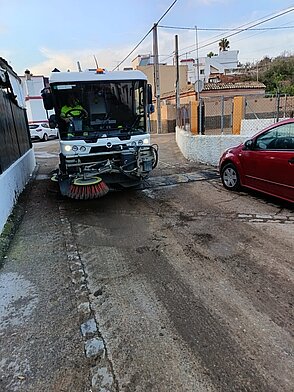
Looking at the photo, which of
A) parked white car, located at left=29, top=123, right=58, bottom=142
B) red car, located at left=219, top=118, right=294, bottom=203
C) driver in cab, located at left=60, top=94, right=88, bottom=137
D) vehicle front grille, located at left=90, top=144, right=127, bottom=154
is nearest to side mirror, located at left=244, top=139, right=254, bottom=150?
red car, located at left=219, top=118, right=294, bottom=203

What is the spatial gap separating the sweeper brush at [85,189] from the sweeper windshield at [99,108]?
0.98 m

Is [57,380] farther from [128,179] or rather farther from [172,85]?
[172,85]

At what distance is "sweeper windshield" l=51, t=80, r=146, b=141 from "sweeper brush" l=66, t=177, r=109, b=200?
38.8 inches

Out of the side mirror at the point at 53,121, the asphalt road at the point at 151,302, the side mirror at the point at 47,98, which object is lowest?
the asphalt road at the point at 151,302

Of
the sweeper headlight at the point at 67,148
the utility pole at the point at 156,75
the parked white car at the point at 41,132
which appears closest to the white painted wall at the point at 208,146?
the sweeper headlight at the point at 67,148

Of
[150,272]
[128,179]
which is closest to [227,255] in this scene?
[150,272]

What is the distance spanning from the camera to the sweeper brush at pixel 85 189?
6.38 m

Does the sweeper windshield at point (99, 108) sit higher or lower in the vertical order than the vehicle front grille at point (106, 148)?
higher

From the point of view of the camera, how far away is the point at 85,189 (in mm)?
6395

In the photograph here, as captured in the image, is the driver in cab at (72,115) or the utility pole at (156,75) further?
the utility pole at (156,75)

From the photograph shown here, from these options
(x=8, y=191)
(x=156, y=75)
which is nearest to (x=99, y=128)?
(x=8, y=191)

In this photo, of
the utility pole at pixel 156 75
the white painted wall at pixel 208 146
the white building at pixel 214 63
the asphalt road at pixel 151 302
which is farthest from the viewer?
the white building at pixel 214 63

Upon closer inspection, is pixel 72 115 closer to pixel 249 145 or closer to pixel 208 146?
pixel 249 145

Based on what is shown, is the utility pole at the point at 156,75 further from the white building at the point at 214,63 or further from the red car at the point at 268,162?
the white building at the point at 214,63
